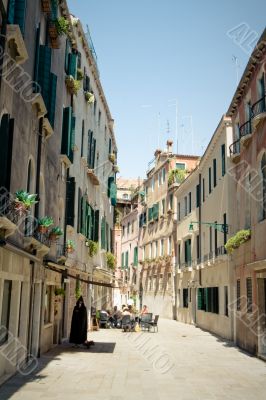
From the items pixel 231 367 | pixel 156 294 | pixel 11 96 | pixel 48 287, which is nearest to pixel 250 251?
pixel 231 367

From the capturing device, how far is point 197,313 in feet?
91.2

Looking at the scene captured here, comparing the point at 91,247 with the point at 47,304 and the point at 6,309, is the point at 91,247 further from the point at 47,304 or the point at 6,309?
the point at 6,309

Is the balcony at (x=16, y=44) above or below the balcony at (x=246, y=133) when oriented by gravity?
below

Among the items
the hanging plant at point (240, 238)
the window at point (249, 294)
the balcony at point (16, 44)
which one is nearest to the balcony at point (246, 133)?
the hanging plant at point (240, 238)

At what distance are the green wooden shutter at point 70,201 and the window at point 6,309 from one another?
7.27m

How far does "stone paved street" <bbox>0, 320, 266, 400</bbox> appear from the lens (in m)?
9.43

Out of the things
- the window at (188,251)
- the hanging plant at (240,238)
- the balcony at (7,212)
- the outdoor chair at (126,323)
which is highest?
the window at (188,251)

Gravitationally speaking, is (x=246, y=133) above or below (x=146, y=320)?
above

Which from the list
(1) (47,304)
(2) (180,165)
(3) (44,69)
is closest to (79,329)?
(1) (47,304)

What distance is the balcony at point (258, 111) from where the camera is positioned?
47.2 feet

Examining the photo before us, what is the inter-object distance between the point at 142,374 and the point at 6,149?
21.1ft

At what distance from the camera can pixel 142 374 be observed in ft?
38.3

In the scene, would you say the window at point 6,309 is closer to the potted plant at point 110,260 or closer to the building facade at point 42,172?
the building facade at point 42,172

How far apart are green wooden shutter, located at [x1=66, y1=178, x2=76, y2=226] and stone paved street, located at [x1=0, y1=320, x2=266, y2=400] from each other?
15.5ft
